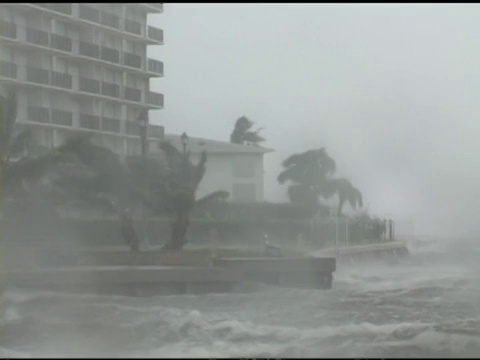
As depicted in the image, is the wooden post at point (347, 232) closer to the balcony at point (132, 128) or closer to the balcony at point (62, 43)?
the balcony at point (132, 128)

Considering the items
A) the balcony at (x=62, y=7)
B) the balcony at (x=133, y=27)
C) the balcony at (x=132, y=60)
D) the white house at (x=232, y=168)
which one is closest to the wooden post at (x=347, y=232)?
the white house at (x=232, y=168)

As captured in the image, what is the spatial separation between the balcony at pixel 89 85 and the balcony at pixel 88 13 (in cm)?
25

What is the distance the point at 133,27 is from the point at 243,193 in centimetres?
84

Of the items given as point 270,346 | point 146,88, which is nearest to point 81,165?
point 146,88

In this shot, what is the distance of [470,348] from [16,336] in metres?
1.84

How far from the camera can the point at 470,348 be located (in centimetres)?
414

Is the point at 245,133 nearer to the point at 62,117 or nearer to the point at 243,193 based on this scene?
the point at 243,193

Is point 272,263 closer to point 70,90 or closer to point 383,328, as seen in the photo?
point 383,328

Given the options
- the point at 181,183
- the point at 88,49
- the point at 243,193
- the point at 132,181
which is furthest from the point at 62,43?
the point at 243,193

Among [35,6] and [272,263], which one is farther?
[272,263]

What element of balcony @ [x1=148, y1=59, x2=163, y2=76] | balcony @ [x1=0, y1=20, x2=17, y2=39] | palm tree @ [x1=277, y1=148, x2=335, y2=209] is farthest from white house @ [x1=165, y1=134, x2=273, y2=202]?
balcony @ [x1=0, y1=20, x2=17, y2=39]

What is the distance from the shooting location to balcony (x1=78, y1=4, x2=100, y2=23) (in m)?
4.36

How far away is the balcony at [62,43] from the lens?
4535 mm

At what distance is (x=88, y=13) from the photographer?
4406 mm
